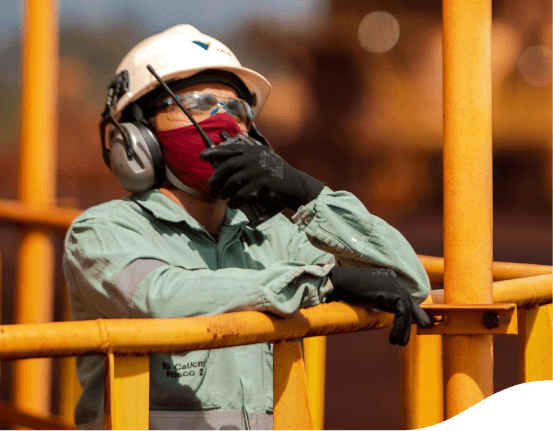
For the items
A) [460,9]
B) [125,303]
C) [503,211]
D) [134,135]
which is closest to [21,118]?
[134,135]

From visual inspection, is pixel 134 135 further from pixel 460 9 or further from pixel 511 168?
pixel 511 168

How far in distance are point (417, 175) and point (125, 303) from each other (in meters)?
18.6

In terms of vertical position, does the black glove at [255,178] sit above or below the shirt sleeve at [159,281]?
above

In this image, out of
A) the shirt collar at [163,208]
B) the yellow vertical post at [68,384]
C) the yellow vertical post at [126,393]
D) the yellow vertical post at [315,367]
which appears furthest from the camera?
the yellow vertical post at [68,384]

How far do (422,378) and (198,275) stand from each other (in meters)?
0.85

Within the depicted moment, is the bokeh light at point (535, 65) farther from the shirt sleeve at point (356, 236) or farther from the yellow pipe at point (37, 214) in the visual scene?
the shirt sleeve at point (356, 236)

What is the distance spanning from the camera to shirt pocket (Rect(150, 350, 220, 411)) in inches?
75.2

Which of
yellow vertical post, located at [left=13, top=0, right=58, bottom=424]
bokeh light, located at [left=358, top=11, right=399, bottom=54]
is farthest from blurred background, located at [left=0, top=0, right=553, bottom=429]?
yellow vertical post, located at [left=13, top=0, right=58, bottom=424]

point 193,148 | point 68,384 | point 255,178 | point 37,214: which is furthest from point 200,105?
point 68,384

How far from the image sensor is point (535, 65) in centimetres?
1723

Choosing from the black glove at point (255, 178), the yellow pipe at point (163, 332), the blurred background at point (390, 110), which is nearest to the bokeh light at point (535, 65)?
the blurred background at point (390, 110)

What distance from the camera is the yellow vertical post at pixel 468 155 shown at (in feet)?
5.57

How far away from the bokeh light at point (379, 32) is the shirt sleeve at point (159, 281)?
17.2 meters

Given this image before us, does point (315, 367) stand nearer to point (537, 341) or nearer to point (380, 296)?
point (537, 341)
